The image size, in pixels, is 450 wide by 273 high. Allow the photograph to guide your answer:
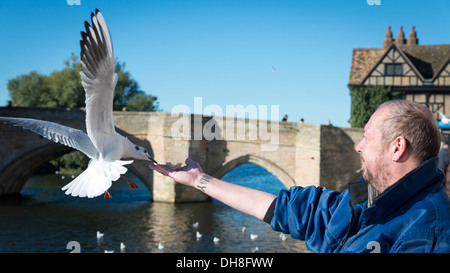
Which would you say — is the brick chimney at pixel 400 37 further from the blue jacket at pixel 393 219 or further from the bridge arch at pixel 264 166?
the blue jacket at pixel 393 219

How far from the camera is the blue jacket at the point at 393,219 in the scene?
1.25m

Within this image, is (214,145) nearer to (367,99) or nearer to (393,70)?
(367,99)

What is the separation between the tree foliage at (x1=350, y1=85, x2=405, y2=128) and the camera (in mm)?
22422

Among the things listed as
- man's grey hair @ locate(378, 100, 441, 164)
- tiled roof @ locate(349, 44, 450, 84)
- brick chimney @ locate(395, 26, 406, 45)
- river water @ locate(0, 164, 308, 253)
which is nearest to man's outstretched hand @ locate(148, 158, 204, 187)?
man's grey hair @ locate(378, 100, 441, 164)

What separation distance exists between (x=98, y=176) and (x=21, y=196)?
815 inches

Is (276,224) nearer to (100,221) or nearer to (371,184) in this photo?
(371,184)

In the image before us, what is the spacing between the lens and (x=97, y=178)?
6.43 ft

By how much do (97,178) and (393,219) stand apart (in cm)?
117

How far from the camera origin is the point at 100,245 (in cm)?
1343

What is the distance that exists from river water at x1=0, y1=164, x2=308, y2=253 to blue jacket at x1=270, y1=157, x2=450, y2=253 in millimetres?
11012

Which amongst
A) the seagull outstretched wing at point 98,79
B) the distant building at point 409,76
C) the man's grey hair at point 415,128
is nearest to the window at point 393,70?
the distant building at point 409,76

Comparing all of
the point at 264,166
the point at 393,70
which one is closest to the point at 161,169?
the point at 264,166

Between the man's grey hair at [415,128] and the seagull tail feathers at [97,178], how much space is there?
94cm
